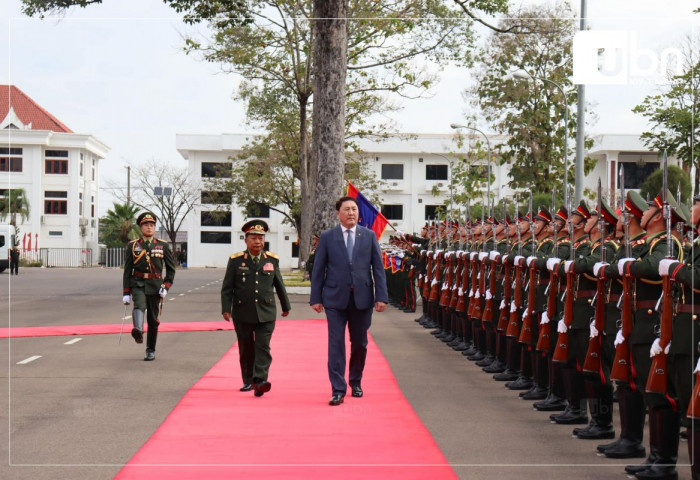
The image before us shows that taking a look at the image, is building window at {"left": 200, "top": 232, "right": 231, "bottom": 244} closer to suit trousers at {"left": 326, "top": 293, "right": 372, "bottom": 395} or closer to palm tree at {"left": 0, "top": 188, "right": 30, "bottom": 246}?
palm tree at {"left": 0, "top": 188, "right": 30, "bottom": 246}

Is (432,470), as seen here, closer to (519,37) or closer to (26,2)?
(26,2)

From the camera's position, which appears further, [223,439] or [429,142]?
[429,142]

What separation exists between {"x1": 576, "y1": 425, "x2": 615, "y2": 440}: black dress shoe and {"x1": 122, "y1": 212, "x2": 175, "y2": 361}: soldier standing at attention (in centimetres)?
603

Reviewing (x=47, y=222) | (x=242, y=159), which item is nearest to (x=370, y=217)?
(x=47, y=222)

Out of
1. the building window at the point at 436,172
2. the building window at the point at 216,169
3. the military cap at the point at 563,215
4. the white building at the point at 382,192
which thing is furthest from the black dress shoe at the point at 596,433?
the building window at the point at 216,169

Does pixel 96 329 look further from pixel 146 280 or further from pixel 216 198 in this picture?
A: pixel 216 198

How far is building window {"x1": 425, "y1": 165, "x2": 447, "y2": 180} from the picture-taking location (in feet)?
126

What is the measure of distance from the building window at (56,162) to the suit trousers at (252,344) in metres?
5.19

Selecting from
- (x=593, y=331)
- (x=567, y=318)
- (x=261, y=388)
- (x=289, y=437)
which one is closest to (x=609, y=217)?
(x=567, y=318)

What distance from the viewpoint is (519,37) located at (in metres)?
22.6

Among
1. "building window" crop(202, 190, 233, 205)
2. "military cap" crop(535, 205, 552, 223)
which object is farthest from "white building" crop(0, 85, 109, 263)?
"building window" crop(202, 190, 233, 205)

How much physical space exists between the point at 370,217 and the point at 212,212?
89.2 ft

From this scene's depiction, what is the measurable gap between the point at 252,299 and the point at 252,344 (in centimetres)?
45

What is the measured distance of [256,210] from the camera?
54219 millimetres
